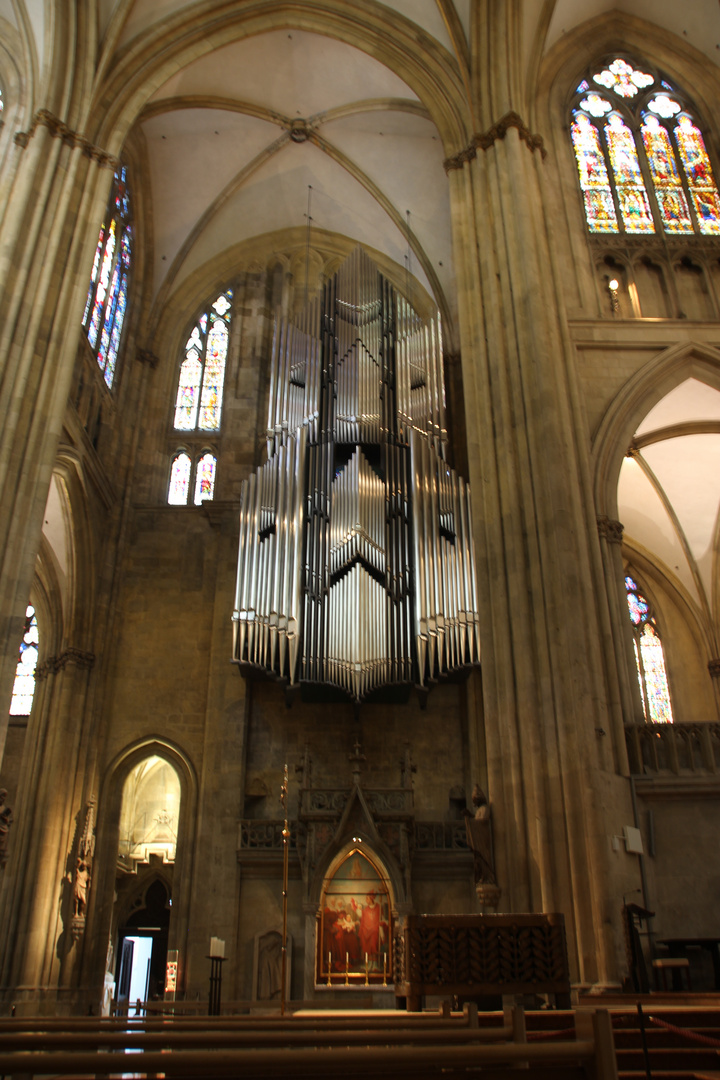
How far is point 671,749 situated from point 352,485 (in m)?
6.82

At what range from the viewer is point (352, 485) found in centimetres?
1478

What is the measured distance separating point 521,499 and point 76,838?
9057 mm

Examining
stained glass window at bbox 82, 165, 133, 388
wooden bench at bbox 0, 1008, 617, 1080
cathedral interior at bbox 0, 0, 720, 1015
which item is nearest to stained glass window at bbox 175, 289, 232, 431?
cathedral interior at bbox 0, 0, 720, 1015

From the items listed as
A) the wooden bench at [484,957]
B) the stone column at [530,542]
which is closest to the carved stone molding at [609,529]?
the stone column at [530,542]

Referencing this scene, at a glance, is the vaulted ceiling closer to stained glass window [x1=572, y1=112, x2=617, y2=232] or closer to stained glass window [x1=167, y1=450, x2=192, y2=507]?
stained glass window [x1=572, y1=112, x2=617, y2=232]

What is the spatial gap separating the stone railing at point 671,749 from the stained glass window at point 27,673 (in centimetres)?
1433

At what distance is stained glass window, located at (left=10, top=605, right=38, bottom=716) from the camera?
1995cm

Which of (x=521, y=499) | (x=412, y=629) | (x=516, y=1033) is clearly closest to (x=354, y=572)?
(x=412, y=629)

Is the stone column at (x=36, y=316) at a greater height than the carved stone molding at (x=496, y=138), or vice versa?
the carved stone molding at (x=496, y=138)

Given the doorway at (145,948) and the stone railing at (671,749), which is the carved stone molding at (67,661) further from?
the stone railing at (671,749)

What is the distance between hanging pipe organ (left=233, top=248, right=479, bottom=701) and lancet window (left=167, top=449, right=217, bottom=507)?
214 cm

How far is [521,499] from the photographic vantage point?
426 inches

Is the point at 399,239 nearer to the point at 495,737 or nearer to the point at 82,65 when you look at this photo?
the point at 82,65

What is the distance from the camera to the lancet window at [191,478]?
17.5 metres
